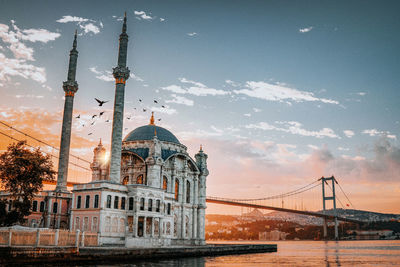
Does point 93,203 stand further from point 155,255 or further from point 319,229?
point 319,229

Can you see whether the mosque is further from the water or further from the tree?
the water

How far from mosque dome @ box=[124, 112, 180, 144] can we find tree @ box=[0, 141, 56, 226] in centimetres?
1774

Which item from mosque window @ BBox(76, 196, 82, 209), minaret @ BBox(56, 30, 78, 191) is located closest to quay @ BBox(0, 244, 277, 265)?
mosque window @ BBox(76, 196, 82, 209)

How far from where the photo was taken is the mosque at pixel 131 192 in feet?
131

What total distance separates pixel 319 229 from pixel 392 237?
24.9 m

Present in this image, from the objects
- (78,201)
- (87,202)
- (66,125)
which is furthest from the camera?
(66,125)

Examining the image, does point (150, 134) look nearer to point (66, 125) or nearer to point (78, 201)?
point (66, 125)

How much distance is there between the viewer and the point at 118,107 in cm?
4344

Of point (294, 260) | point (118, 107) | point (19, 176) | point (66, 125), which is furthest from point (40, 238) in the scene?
point (294, 260)

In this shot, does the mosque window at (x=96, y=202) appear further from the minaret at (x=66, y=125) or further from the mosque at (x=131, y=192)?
the minaret at (x=66, y=125)

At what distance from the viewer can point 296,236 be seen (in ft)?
518

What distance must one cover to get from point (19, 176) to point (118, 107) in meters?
12.2

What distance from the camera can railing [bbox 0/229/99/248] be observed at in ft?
89.0

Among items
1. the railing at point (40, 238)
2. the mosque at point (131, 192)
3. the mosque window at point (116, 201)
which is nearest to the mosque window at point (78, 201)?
the mosque at point (131, 192)
